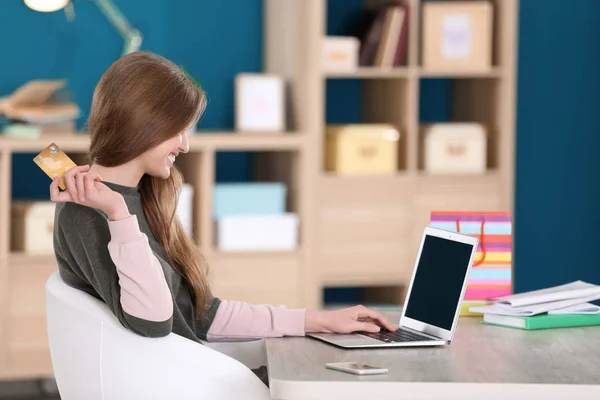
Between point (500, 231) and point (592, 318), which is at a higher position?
point (500, 231)

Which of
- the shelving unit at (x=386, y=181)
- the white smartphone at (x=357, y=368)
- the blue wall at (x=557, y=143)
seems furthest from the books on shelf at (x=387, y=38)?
the white smartphone at (x=357, y=368)

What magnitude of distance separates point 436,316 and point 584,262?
2.79m

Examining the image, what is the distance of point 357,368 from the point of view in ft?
5.34

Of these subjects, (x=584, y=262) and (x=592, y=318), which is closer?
(x=592, y=318)

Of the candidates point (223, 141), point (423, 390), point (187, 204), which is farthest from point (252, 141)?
point (423, 390)

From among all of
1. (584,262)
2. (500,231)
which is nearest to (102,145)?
(500,231)

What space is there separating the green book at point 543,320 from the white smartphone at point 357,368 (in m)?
0.53

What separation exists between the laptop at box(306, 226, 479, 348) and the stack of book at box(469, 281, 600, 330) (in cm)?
20

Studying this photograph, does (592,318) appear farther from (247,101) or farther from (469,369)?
(247,101)

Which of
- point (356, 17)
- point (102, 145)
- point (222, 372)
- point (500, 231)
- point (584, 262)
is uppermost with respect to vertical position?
point (356, 17)

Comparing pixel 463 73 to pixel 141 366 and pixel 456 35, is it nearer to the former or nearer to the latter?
pixel 456 35

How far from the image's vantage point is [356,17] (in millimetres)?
4180

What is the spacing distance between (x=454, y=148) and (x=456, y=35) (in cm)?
42

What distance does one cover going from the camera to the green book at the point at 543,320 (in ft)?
6.81
